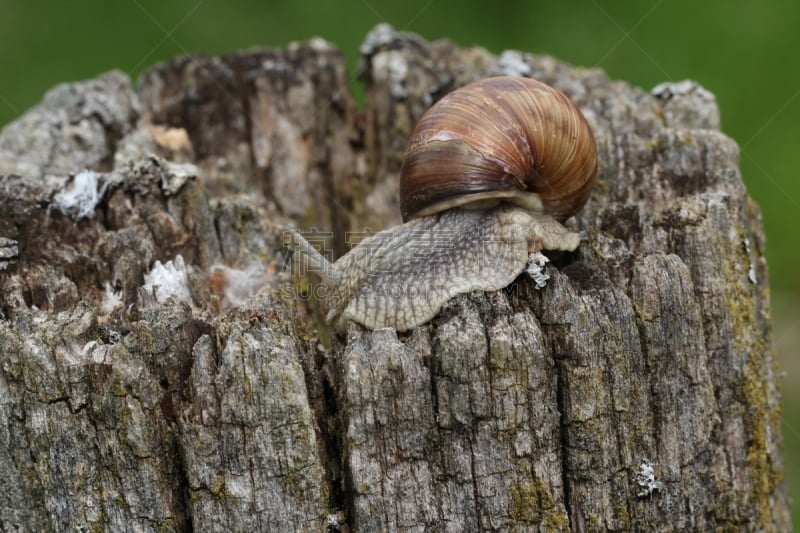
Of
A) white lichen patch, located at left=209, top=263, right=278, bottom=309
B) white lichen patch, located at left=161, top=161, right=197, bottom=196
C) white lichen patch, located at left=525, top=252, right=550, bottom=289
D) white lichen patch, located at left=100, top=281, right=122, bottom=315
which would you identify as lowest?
white lichen patch, located at left=525, top=252, right=550, bottom=289

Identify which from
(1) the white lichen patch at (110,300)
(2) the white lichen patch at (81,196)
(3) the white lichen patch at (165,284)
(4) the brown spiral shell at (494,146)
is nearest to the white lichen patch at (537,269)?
(4) the brown spiral shell at (494,146)

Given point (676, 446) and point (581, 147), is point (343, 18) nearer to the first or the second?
point (581, 147)

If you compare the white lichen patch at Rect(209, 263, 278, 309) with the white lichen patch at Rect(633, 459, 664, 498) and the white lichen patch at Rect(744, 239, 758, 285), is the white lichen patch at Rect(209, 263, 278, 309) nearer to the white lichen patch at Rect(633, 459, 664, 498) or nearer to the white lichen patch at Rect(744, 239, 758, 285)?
the white lichen patch at Rect(633, 459, 664, 498)

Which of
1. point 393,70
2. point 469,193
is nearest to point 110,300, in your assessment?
point 469,193

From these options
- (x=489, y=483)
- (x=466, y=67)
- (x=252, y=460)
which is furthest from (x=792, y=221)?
(x=252, y=460)

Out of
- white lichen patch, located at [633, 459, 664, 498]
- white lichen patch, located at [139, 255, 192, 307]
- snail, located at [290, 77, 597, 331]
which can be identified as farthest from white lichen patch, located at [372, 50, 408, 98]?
white lichen patch, located at [633, 459, 664, 498]
